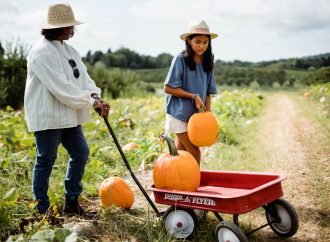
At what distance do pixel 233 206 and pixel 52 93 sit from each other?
1748 millimetres

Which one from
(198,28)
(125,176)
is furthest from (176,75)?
(125,176)

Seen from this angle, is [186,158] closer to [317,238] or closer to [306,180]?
[317,238]

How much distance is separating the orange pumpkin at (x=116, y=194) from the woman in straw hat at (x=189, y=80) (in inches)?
29.2

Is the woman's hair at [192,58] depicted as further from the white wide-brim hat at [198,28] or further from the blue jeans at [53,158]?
the blue jeans at [53,158]

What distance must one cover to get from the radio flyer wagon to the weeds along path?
0.20m

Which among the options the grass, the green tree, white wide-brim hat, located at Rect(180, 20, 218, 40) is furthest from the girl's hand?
the green tree

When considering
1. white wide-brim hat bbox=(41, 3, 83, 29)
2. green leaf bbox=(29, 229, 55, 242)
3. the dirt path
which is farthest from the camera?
the dirt path

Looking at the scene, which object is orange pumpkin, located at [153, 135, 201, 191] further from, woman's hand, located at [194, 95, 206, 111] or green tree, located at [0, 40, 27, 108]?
green tree, located at [0, 40, 27, 108]

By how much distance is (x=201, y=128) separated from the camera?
13.5 feet

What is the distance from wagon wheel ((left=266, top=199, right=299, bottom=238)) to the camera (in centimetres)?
355

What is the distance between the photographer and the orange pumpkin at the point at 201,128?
4.11 meters

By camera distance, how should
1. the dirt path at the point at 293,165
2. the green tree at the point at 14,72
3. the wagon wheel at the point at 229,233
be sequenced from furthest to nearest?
1. the green tree at the point at 14,72
2. the dirt path at the point at 293,165
3. the wagon wheel at the point at 229,233

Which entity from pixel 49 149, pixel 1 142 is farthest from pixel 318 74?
pixel 49 149

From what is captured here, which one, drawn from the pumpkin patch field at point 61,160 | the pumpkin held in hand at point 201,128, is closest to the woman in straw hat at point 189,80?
the pumpkin held in hand at point 201,128
